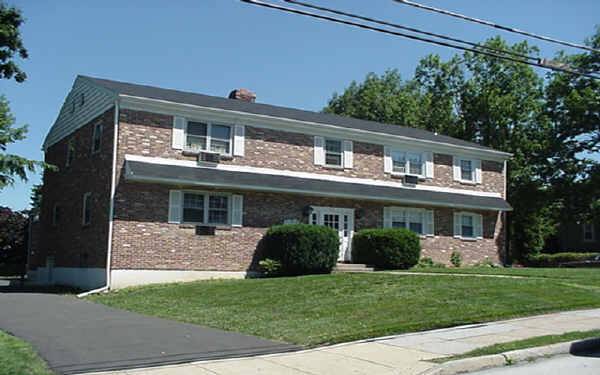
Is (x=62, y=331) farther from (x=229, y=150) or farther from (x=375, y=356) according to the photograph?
(x=229, y=150)

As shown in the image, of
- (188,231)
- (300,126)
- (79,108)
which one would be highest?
(79,108)

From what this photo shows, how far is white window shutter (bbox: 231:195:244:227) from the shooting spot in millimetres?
21156

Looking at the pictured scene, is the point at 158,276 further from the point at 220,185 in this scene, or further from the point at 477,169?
the point at 477,169

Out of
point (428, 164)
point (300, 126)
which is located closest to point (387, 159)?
point (428, 164)

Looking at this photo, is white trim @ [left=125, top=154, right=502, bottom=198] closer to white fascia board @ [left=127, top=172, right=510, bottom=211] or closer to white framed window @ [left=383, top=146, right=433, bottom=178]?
white framed window @ [left=383, top=146, right=433, bottom=178]

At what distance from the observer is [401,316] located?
440 inches

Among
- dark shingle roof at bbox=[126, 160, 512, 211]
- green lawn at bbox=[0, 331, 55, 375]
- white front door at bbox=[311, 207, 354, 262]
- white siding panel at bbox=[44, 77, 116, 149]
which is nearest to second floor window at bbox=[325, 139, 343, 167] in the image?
dark shingle roof at bbox=[126, 160, 512, 211]

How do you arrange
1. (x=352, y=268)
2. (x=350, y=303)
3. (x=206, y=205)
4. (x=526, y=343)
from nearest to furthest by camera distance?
(x=526, y=343)
(x=350, y=303)
(x=206, y=205)
(x=352, y=268)

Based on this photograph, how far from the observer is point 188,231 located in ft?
66.6

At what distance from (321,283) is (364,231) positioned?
708 cm

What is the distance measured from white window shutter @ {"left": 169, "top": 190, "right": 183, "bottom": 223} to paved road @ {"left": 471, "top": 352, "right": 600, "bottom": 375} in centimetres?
1410

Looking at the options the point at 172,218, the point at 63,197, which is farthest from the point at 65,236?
the point at 172,218

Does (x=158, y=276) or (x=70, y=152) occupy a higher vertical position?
(x=70, y=152)

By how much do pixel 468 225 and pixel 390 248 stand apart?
612 cm
